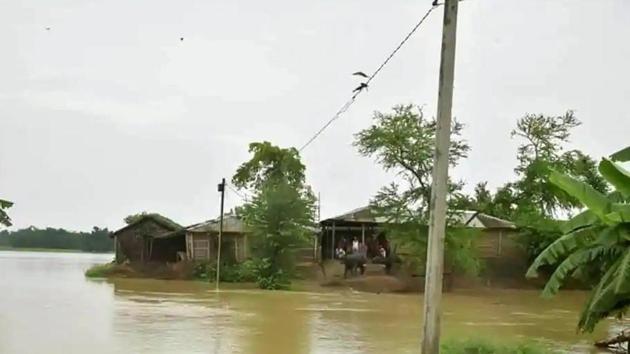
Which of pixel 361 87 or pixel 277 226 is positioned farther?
pixel 277 226

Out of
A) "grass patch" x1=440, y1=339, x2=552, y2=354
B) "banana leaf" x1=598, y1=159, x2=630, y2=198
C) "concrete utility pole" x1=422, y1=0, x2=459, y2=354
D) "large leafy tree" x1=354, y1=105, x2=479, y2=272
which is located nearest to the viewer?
"concrete utility pole" x1=422, y1=0, x2=459, y2=354

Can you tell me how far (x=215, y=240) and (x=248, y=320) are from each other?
20810 mm

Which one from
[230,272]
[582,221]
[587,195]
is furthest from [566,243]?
[230,272]

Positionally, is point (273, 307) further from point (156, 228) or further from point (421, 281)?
point (156, 228)

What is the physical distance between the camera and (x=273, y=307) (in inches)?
911

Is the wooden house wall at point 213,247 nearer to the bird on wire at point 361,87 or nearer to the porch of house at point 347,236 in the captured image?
the porch of house at point 347,236

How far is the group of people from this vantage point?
35.6 metres

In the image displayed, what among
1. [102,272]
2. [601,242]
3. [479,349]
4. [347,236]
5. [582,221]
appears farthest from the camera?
[102,272]

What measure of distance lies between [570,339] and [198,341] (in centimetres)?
830

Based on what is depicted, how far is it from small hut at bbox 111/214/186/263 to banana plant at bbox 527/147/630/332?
31529mm

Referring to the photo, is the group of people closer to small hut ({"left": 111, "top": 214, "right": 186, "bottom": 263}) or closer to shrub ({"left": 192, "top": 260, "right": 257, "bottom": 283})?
shrub ({"left": 192, "top": 260, "right": 257, "bottom": 283})

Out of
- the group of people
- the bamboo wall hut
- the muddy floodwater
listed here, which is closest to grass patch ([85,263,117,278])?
the muddy floodwater

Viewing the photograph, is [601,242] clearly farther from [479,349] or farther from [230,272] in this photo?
[230,272]

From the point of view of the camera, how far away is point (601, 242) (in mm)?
12039
